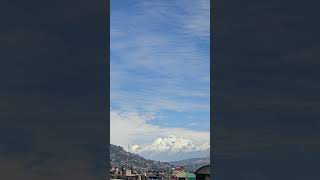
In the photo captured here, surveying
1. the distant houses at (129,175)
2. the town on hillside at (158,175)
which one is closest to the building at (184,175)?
the town on hillside at (158,175)

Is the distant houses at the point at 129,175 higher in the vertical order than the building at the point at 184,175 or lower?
lower

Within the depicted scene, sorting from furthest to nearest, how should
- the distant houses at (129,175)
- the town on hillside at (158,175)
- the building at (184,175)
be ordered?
the distant houses at (129,175) → the town on hillside at (158,175) → the building at (184,175)

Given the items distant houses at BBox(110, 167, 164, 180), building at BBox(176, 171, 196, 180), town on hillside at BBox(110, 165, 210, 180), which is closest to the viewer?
building at BBox(176, 171, 196, 180)

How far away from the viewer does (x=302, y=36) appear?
17.0ft

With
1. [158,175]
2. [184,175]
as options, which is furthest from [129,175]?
[184,175]

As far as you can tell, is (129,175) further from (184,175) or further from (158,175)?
(184,175)

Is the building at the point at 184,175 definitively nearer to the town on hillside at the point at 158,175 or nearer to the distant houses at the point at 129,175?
the town on hillside at the point at 158,175

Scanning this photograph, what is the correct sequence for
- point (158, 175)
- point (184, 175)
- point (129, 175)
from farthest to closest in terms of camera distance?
point (158, 175), point (129, 175), point (184, 175)

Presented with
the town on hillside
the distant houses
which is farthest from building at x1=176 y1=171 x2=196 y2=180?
the distant houses

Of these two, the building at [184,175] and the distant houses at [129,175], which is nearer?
the building at [184,175]

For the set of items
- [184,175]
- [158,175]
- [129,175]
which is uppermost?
[184,175]

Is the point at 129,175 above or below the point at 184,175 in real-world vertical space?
below

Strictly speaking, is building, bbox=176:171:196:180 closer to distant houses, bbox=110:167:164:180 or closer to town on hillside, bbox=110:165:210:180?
town on hillside, bbox=110:165:210:180

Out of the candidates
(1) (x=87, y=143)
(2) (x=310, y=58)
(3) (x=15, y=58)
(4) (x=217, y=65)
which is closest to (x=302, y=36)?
(2) (x=310, y=58)
